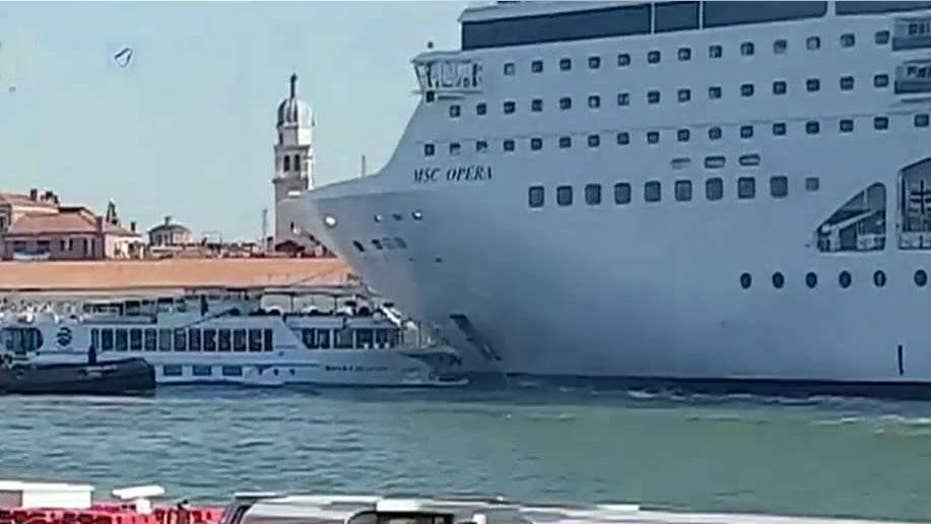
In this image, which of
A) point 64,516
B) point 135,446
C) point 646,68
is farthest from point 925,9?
point 64,516

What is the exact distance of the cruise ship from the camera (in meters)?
33.6

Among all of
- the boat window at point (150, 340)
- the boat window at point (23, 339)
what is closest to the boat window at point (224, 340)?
the boat window at point (150, 340)

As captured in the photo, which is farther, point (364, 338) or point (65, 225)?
point (65, 225)

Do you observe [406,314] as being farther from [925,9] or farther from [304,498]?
[304,498]

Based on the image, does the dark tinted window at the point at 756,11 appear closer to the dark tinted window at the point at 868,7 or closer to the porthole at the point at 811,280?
the dark tinted window at the point at 868,7

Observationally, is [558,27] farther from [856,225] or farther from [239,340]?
[239,340]

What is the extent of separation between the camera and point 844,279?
110ft

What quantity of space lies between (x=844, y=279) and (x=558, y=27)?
23.2 feet

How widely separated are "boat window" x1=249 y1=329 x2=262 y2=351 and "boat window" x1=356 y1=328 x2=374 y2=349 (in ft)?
6.53

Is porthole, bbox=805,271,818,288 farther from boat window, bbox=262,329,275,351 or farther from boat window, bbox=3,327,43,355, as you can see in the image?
boat window, bbox=3,327,43,355

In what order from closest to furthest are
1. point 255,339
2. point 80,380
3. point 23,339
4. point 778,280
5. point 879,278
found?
point 879,278 < point 778,280 < point 80,380 < point 255,339 < point 23,339

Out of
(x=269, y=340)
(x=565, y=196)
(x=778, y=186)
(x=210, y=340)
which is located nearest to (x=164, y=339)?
(x=210, y=340)

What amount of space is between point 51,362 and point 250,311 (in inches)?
176

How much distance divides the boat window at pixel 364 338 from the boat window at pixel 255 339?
1.99 m
